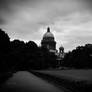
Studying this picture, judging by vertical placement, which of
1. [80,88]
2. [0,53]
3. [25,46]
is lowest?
[80,88]

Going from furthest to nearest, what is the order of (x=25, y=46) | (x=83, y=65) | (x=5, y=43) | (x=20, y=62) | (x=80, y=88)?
(x=25, y=46) < (x=20, y=62) < (x=83, y=65) < (x=5, y=43) < (x=80, y=88)

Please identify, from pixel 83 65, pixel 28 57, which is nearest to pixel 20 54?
pixel 28 57

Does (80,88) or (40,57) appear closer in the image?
(80,88)

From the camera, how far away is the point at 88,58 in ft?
400

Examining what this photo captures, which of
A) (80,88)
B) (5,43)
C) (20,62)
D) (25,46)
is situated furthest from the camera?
(25,46)

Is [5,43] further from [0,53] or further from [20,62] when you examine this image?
[20,62]

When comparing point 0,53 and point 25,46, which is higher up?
point 25,46

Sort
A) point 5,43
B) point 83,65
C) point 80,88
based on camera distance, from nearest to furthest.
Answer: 1. point 80,88
2. point 5,43
3. point 83,65

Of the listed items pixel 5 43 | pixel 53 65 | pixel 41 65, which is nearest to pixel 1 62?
pixel 5 43

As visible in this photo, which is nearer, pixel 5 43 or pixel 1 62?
pixel 1 62

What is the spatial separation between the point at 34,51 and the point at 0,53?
9029 cm

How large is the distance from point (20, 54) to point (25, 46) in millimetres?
11356

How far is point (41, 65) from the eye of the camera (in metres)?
133

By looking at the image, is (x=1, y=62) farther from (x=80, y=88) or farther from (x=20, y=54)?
(x=20, y=54)
